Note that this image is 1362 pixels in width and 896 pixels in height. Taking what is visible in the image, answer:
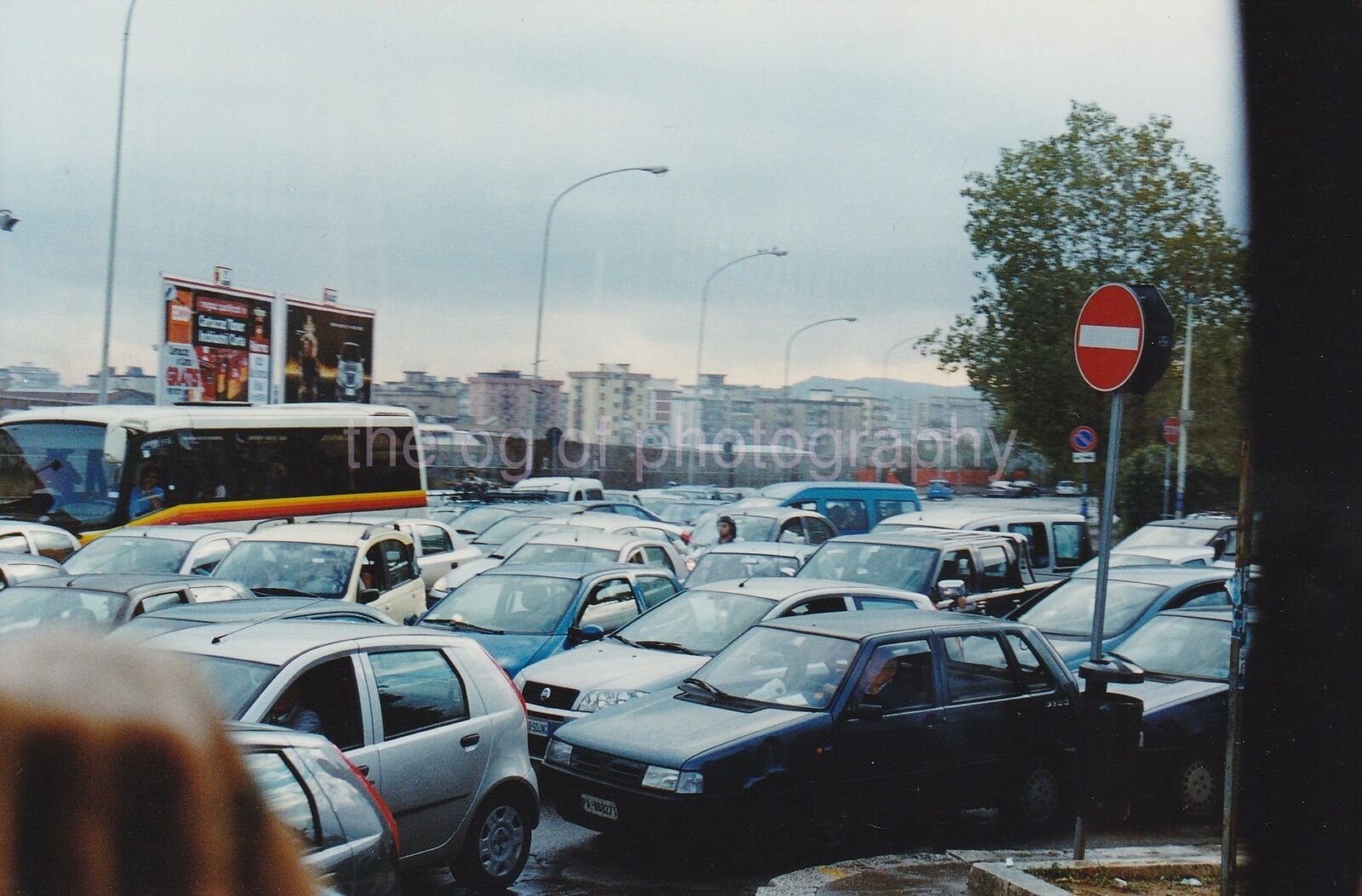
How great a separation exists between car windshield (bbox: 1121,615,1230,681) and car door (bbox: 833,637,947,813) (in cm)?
296

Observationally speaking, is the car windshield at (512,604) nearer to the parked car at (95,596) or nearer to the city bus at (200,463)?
the parked car at (95,596)

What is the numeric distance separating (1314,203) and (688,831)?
4.50 metres

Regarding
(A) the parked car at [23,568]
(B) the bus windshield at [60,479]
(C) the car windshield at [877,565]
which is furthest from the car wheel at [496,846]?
(B) the bus windshield at [60,479]

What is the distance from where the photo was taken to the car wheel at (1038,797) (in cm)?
844

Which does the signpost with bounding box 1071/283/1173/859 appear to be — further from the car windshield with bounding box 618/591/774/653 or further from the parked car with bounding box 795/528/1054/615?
the parked car with bounding box 795/528/1054/615

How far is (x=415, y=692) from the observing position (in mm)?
6430

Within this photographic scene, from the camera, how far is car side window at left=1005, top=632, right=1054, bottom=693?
8633 millimetres

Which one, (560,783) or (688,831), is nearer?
(688,831)

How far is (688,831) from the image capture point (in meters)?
7.10

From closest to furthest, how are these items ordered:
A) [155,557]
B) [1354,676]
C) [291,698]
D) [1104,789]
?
1. [1354,676]
2. [291,698]
3. [1104,789]
4. [155,557]

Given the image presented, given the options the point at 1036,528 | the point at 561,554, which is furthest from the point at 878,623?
the point at 1036,528

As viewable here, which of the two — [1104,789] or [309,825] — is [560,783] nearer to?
[1104,789]

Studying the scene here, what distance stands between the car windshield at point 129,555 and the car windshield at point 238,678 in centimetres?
767

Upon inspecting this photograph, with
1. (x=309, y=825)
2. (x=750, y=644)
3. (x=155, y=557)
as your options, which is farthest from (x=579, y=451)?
(x=309, y=825)
